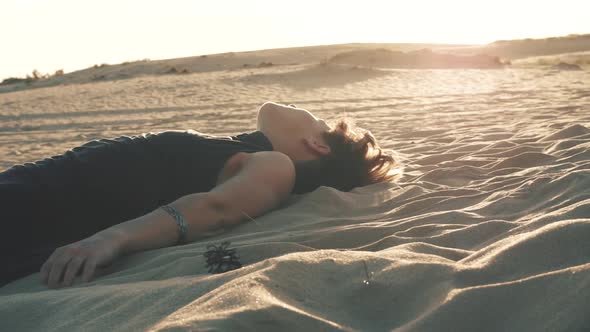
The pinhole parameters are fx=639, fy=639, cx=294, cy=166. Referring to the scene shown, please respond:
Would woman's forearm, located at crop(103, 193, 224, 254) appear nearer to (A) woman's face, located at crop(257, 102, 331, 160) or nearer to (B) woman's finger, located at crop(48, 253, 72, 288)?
(B) woman's finger, located at crop(48, 253, 72, 288)

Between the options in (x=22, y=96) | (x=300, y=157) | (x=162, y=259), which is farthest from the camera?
(x=22, y=96)

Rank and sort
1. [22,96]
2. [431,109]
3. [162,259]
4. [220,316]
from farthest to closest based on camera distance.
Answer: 1. [22,96]
2. [431,109]
3. [162,259]
4. [220,316]

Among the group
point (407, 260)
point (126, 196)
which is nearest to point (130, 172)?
point (126, 196)

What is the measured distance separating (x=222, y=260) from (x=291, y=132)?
1344 millimetres

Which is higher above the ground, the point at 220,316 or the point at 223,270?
the point at 220,316

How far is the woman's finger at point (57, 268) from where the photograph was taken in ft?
7.33

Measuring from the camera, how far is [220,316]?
1.34 meters

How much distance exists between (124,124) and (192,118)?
1.03 metres

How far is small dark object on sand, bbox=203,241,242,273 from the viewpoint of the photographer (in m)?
2.10

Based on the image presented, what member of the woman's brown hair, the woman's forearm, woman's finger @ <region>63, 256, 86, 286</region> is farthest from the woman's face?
woman's finger @ <region>63, 256, 86, 286</region>

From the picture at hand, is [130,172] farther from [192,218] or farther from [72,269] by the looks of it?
[72,269]

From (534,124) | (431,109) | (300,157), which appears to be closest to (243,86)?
(431,109)

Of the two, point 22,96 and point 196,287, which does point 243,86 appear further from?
point 196,287

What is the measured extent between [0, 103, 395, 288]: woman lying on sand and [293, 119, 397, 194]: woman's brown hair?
1.01ft
